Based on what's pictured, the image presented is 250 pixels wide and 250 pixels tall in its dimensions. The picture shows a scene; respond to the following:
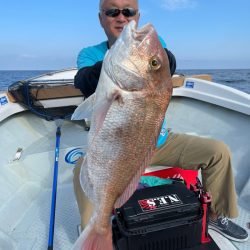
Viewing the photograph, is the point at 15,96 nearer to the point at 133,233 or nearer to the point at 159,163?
the point at 159,163

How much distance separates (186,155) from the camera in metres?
2.56

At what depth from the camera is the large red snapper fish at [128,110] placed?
1404mm

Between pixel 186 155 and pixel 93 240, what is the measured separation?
1307 millimetres

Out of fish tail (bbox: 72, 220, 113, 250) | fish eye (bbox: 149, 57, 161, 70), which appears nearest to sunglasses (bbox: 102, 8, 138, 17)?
fish eye (bbox: 149, 57, 161, 70)

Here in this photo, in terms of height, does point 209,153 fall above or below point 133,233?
above

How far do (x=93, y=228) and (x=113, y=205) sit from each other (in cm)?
18

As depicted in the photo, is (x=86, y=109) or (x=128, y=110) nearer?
(x=128, y=110)

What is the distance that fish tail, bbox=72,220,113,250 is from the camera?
60.9 inches

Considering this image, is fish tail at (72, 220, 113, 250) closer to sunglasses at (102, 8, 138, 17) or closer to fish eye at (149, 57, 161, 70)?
fish eye at (149, 57, 161, 70)

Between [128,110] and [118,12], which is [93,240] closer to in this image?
[128,110]

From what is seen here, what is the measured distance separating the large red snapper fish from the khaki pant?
86cm

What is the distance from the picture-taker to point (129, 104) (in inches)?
55.0

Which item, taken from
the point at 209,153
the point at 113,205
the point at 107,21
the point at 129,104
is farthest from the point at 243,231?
the point at 107,21

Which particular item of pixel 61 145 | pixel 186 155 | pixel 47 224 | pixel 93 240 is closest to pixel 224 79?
pixel 61 145
